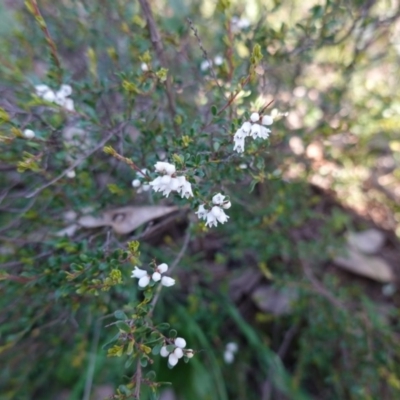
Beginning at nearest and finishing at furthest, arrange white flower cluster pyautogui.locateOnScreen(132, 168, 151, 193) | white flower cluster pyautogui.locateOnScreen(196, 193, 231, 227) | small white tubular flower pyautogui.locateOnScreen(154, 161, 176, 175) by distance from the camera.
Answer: small white tubular flower pyautogui.locateOnScreen(154, 161, 176, 175) < white flower cluster pyautogui.locateOnScreen(196, 193, 231, 227) < white flower cluster pyautogui.locateOnScreen(132, 168, 151, 193)

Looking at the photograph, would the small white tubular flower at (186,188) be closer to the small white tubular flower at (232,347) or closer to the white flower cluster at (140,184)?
the white flower cluster at (140,184)

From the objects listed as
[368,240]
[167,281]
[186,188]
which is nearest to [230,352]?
[368,240]

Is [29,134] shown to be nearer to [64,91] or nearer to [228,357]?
[64,91]

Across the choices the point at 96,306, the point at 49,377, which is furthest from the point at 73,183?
the point at 49,377

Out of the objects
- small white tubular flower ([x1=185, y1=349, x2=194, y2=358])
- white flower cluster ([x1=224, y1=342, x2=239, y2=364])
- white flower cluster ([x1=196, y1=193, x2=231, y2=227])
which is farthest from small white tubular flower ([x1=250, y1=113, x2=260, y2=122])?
Result: white flower cluster ([x1=224, y1=342, x2=239, y2=364])

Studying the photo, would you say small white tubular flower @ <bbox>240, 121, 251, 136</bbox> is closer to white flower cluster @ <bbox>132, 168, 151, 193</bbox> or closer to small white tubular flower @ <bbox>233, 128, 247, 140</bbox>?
small white tubular flower @ <bbox>233, 128, 247, 140</bbox>

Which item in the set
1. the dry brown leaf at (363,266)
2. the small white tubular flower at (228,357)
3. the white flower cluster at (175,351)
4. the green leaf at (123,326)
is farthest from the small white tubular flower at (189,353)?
the dry brown leaf at (363,266)
